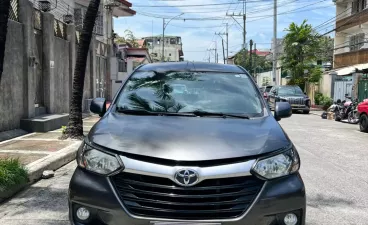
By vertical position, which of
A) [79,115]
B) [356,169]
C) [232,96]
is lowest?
[356,169]

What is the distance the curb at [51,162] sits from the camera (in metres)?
6.05

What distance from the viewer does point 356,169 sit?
7.43m

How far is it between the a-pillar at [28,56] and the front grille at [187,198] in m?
9.10

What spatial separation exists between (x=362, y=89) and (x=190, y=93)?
793 inches

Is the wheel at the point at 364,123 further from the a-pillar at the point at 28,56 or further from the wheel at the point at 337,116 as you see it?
the a-pillar at the point at 28,56

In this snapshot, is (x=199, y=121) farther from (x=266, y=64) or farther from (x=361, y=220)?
(x=266, y=64)

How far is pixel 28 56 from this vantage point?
10.7 metres

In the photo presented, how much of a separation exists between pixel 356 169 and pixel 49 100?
9351mm

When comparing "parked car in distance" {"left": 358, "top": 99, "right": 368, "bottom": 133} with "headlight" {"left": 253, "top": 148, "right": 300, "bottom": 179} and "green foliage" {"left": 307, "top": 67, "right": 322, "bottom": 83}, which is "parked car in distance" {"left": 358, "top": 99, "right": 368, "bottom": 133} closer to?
"headlight" {"left": 253, "top": 148, "right": 300, "bottom": 179}

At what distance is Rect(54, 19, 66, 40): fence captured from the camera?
13.6 meters

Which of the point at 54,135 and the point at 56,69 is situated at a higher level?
the point at 56,69

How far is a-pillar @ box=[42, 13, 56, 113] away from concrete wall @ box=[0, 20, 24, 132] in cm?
183

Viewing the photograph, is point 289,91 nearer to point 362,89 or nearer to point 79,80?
point 362,89

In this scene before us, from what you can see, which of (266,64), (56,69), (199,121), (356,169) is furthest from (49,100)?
(266,64)
